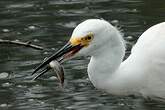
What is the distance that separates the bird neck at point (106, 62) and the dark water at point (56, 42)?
80 cm

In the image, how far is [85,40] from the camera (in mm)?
8547

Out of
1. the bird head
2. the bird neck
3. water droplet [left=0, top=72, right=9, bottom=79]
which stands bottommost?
water droplet [left=0, top=72, right=9, bottom=79]

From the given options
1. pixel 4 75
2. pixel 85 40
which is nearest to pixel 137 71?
pixel 85 40

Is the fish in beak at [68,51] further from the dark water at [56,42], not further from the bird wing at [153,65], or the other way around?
the dark water at [56,42]

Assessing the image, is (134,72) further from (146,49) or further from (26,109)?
(26,109)

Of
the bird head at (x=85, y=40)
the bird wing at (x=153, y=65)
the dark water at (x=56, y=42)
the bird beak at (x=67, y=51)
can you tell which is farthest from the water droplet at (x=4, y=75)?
the bird wing at (x=153, y=65)

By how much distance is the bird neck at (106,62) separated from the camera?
872cm

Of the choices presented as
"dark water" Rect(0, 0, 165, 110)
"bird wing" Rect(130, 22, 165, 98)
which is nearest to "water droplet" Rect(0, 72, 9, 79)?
"dark water" Rect(0, 0, 165, 110)

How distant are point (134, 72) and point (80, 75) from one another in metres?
2.07

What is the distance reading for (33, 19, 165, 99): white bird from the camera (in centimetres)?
856

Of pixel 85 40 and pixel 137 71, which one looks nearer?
pixel 85 40

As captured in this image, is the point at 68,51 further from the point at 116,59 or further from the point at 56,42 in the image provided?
the point at 56,42

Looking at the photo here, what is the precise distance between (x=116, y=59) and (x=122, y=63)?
0.35 metres

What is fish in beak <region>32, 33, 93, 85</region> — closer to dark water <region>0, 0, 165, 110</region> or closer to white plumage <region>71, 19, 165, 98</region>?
white plumage <region>71, 19, 165, 98</region>
